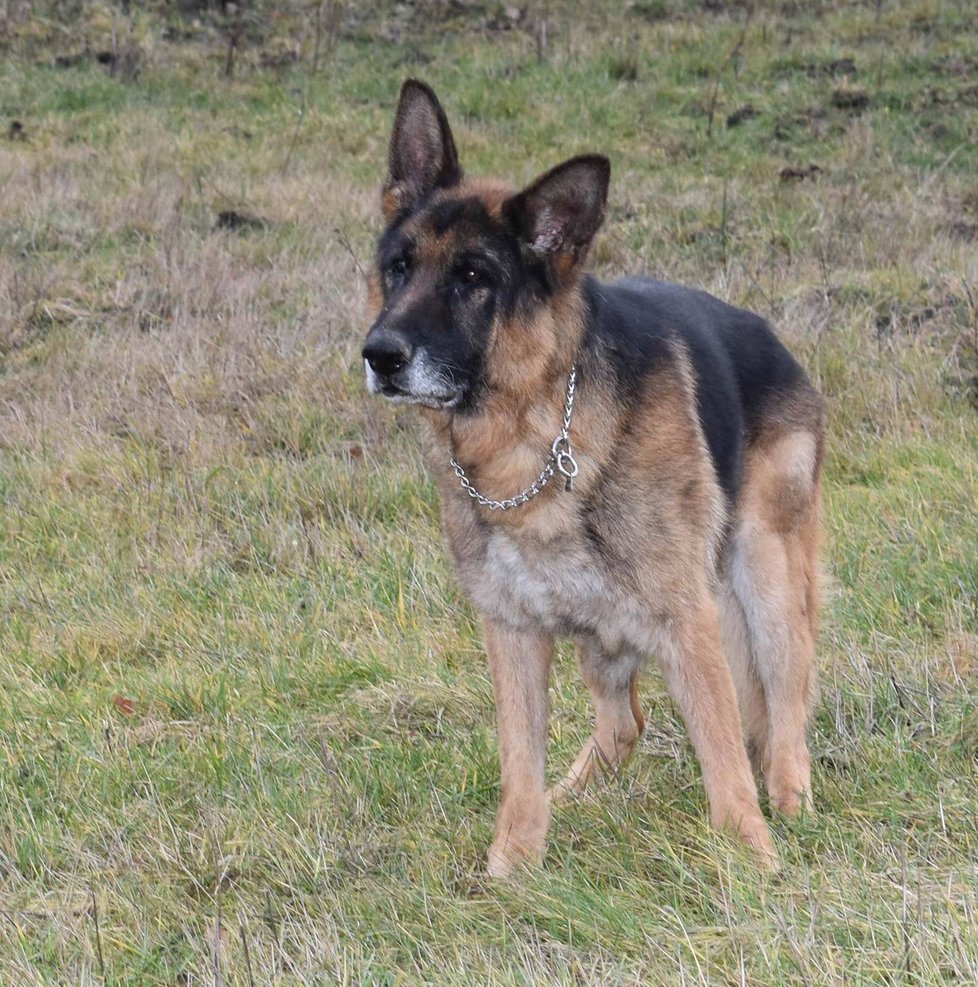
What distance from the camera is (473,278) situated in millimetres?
3334

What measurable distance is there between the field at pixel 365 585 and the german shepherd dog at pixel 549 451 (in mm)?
216

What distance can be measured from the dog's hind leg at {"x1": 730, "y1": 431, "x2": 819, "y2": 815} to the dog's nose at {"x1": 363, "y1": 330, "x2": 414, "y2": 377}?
128 centimetres

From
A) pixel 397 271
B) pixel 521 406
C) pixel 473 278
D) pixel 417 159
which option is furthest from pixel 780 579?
pixel 417 159

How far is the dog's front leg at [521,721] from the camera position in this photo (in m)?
3.52

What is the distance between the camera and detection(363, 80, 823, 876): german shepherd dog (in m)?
3.32

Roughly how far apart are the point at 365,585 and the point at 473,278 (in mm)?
1906

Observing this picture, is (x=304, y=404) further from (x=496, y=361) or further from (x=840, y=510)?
(x=496, y=361)

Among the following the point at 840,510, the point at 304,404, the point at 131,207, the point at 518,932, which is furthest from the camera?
the point at 131,207

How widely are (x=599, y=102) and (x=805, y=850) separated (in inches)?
435

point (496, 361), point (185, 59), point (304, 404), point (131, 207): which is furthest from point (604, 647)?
point (185, 59)

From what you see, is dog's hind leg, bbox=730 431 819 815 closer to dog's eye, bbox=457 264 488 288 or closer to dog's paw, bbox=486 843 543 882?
dog's paw, bbox=486 843 543 882

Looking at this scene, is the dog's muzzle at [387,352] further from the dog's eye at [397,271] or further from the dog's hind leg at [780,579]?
the dog's hind leg at [780,579]

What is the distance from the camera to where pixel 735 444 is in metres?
3.80

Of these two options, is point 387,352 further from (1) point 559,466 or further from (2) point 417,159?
(2) point 417,159
